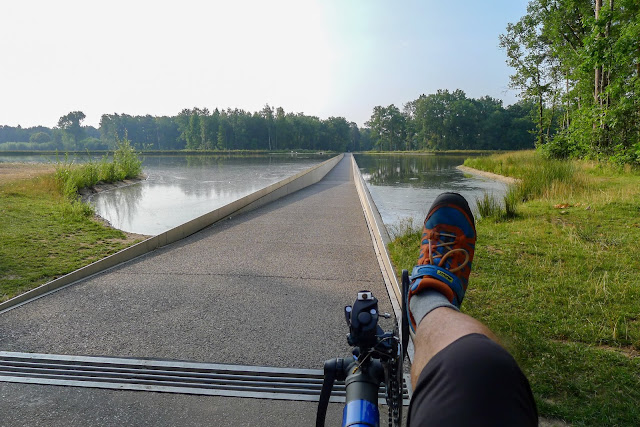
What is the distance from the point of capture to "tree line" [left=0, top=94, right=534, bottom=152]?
10256 centimetres

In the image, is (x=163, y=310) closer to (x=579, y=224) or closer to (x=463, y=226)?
(x=463, y=226)

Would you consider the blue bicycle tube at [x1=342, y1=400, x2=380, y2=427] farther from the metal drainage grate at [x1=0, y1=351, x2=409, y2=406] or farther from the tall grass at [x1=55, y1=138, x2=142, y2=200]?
the tall grass at [x1=55, y1=138, x2=142, y2=200]

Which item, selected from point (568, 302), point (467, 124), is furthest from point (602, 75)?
point (467, 124)

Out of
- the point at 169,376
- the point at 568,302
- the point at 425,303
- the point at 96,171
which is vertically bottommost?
the point at 169,376

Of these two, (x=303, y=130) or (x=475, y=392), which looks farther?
(x=303, y=130)

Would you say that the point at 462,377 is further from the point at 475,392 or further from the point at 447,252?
the point at 447,252

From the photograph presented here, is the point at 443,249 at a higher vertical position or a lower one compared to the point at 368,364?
higher

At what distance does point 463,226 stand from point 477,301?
1.38 meters

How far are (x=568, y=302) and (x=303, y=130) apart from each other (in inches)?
4933

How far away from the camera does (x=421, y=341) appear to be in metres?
1.33

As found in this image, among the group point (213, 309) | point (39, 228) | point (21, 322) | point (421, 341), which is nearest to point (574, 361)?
point (421, 341)

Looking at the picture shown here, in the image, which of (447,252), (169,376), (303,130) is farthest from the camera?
(303,130)

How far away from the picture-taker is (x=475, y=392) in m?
0.90

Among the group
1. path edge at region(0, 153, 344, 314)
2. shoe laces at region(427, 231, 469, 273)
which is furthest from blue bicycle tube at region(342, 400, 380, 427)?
path edge at region(0, 153, 344, 314)
